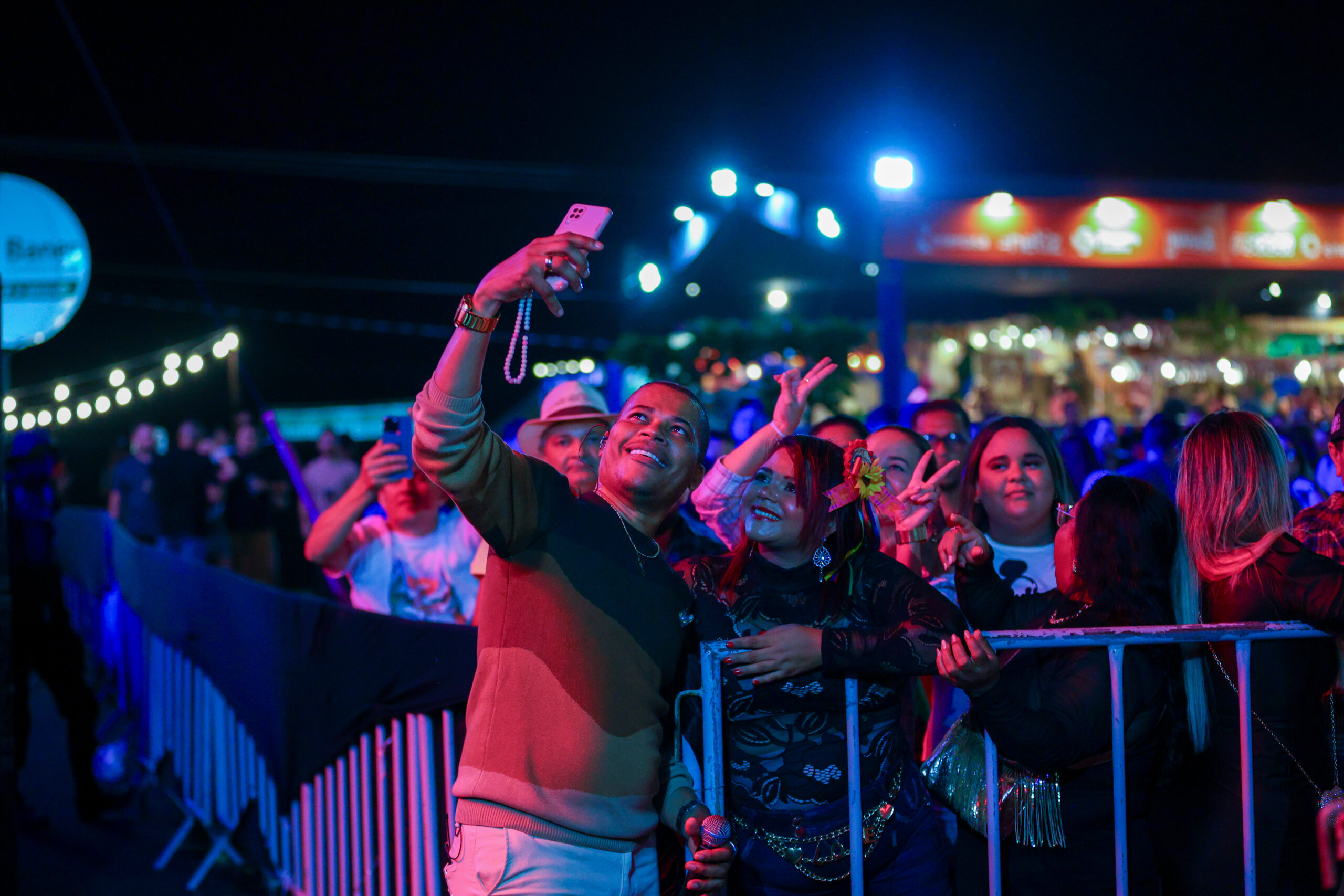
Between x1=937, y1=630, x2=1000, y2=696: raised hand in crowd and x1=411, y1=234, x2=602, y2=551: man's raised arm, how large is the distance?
1134 mm

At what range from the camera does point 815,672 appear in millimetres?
2568

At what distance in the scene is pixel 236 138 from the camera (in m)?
11.3

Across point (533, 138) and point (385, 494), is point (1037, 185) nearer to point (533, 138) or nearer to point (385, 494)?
point (533, 138)

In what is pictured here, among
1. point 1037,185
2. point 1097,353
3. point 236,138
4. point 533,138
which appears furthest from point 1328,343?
point 236,138

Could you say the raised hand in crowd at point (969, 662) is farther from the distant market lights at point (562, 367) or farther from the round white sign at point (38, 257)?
the distant market lights at point (562, 367)

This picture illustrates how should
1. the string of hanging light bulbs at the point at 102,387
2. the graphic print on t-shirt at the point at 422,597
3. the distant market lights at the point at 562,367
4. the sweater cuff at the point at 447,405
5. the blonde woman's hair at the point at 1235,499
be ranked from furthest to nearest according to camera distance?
1. the distant market lights at the point at 562,367
2. the string of hanging light bulbs at the point at 102,387
3. the graphic print on t-shirt at the point at 422,597
4. the blonde woman's hair at the point at 1235,499
5. the sweater cuff at the point at 447,405

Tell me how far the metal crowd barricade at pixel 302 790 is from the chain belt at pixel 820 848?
2.67ft

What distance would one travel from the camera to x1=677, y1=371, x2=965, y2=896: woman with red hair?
2.47 meters

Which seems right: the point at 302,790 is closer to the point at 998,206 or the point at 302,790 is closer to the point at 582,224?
the point at 582,224

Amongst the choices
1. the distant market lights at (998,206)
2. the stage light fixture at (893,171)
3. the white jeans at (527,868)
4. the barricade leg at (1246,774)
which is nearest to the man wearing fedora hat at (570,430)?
the white jeans at (527,868)

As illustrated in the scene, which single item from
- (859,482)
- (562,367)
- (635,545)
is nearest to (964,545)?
(859,482)

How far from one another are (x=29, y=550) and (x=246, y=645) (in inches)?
114

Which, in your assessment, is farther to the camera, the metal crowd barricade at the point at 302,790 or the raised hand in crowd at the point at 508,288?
the metal crowd barricade at the point at 302,790

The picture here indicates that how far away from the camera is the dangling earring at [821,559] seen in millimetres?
2828
